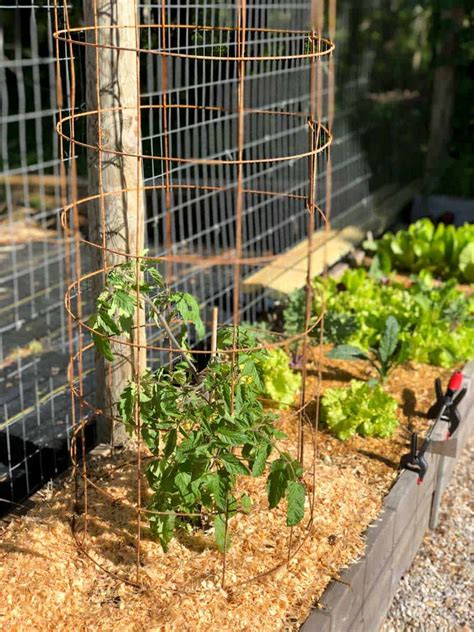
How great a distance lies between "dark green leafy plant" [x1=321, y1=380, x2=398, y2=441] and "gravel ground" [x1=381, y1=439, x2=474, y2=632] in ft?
2.00

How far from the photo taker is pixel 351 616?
312cm

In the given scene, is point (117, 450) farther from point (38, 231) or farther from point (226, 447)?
point (38, 231)

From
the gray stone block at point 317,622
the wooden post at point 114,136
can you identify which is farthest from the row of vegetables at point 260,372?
the gray stone block at point 317,622

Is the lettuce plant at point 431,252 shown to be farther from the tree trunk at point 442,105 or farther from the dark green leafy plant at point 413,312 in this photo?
the tree trunk at point 442,105

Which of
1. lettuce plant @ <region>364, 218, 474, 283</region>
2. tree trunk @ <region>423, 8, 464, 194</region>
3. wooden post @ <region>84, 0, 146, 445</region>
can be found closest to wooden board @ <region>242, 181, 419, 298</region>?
tree trunk @ <region>423, 8, 464, 194</region>

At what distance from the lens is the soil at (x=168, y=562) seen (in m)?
2.84

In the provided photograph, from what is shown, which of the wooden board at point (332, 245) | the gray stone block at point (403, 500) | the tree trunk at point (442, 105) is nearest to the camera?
the gray stone block at point (403, 500)

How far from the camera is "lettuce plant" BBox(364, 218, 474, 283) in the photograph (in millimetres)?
6629

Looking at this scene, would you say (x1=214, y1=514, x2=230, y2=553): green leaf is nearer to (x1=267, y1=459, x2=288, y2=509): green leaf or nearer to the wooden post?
(x1=267, y1=459, x2=288, y2=509): green leaf

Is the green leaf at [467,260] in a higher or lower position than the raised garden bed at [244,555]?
higher

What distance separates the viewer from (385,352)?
15.8ft

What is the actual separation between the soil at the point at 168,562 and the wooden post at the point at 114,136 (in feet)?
1.47

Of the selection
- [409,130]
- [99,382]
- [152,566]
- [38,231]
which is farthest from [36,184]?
[152,566]

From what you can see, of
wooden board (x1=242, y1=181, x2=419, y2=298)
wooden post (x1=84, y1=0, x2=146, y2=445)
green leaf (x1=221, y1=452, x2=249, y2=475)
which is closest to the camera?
green leaf (x1=221, y1=452, x2=249, y2=475)
